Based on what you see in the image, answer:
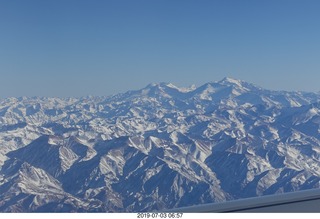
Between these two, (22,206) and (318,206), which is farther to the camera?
(22,206)

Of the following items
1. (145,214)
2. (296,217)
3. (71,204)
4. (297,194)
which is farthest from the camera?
(71,204)

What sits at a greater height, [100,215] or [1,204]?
[100,215]

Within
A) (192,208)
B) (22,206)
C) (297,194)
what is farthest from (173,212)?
(22,206)

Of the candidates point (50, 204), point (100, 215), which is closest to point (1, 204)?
point (50, 204)

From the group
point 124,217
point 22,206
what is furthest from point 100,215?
point 22,206

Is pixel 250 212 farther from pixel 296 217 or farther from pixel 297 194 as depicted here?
pixel 297 194

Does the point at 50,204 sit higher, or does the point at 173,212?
the point at 173,212

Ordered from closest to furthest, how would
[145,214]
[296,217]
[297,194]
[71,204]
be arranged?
1. [296,217]
2. [145,214]
3. [297,194]
4. [71,204]

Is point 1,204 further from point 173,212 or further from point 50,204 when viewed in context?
point 173,212

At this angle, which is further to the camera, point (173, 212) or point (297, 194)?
point (297, 194)
